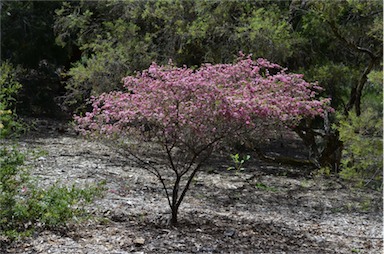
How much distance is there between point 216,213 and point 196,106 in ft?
5.66

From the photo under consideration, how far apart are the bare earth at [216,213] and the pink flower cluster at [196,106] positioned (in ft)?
2.78

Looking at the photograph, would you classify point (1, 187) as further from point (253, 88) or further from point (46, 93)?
point (46, 93)

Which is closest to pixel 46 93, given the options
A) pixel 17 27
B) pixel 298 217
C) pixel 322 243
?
pixel 17 27

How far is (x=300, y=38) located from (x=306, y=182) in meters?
2.27

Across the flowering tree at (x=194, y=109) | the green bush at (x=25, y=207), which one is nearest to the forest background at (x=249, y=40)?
the flowering tree at (x=194, y=109)

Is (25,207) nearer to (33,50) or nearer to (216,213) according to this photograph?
(216,213)

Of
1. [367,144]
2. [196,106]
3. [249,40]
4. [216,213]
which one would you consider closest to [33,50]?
[249,40]

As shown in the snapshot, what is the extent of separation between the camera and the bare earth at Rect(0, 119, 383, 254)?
13.4ft

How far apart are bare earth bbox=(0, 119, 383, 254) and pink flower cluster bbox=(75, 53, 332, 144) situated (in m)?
0.85

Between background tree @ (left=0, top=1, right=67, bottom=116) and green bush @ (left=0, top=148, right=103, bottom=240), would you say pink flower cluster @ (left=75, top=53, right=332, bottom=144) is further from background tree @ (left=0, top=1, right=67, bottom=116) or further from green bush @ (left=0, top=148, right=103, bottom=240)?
background tree @ (left=0, top=1, right=67, bottom=116)

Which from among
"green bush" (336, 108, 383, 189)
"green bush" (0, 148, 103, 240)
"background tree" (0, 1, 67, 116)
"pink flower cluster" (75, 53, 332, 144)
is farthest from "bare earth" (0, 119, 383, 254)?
"background tree" (0, 1, 67, 116)

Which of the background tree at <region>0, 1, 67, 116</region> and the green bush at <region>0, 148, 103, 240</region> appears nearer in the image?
the green bush at <region>0, 148, 103, 240</region>

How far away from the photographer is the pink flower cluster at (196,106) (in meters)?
4.11

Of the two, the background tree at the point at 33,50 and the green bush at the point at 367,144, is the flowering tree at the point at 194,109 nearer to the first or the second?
the green bush at the point at 367,144
